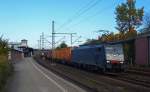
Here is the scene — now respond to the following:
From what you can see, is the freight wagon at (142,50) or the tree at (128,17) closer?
the freight wagon at (142,50)

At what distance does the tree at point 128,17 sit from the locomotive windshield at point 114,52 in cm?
4705

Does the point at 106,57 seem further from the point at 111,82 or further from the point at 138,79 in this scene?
the point at 111,82

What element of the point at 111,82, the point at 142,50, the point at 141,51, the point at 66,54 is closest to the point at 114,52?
the point at 111,82

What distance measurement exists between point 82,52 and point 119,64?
12303mm

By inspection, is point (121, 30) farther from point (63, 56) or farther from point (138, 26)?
point (63, 56)

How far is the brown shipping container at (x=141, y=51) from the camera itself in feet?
155

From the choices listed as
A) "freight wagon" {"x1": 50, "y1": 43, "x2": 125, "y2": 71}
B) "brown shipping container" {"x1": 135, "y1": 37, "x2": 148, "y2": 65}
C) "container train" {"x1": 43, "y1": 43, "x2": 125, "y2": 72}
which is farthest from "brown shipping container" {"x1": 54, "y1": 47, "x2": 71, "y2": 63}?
"container train" {"x1": 43, "y1": 43, "x2": 125, "y2": 72}

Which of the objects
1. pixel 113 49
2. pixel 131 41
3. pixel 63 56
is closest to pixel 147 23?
pixel 63 56

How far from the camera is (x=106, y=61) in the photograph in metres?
36.4

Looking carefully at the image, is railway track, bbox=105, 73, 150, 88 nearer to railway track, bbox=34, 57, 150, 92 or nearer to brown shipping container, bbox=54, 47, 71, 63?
railway track, bbox=34, 57, 150, 92

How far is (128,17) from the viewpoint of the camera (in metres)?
85.4

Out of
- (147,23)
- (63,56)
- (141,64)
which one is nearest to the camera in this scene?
(141,64)

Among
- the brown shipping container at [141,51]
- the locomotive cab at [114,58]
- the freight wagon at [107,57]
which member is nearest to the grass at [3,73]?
the freight wagon at [107,57]

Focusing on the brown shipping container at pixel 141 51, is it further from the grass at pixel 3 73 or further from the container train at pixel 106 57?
the grass at pixel 3 73
